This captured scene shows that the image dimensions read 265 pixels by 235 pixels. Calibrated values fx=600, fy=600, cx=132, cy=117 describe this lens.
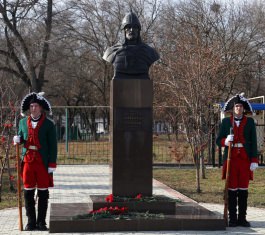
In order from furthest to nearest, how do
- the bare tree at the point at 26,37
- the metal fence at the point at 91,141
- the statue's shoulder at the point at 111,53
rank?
the bare tree at the point at 26,37, the metal fence at the point at 91,141, the statue's shoulder at the point at 111,53

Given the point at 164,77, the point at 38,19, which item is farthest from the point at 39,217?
the point at 38,19

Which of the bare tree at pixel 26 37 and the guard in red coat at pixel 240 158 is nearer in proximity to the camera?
the guard in red coat at pixel 240 158

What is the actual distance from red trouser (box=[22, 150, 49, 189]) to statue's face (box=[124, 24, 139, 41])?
2.48 meters

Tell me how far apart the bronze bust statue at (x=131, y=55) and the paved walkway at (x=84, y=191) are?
103 inches

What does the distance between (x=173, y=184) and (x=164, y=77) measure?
793cm

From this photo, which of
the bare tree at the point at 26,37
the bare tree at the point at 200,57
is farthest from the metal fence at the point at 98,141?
the bare tree at the point at 26,37

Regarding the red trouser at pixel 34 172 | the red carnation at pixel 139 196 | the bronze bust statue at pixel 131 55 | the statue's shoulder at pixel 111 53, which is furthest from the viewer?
the statue's shoulder at pixel 111 53

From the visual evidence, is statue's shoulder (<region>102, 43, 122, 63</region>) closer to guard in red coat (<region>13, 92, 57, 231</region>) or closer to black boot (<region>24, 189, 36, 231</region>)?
guard in red coat (<region>13, 92, 57, 231</region>)

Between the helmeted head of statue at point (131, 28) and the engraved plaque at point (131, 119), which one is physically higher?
the helmeted head of statue at point (131, 28)

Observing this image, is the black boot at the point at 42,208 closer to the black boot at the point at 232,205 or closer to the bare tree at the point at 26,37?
the black boot at the point at 232,205

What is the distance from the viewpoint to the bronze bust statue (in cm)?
965

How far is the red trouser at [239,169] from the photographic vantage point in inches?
357

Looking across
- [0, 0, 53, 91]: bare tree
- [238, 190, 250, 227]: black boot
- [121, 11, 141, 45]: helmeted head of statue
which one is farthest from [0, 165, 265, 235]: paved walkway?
[0, 0, 53, 91]: bare tree

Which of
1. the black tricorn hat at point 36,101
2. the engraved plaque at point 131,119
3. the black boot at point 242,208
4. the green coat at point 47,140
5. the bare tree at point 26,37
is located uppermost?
the bare tree at point 26,37
